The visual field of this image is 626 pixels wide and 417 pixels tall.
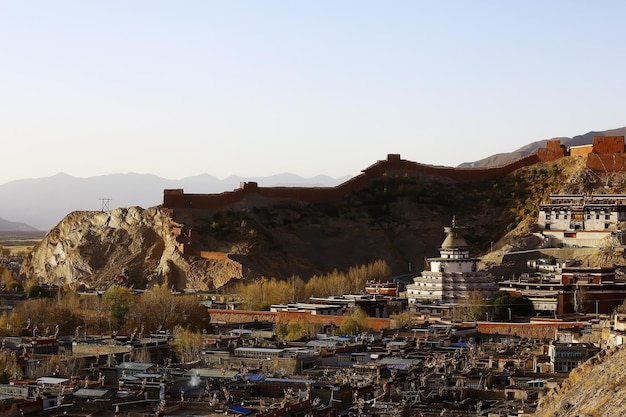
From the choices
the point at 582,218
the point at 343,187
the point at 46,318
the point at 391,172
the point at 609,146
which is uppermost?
the point at 609,146

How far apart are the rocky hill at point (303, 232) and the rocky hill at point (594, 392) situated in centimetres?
6401

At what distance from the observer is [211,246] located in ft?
335

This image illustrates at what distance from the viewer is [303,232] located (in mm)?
108688

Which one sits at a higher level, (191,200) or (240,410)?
(191,200)

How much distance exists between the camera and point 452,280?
8200cm

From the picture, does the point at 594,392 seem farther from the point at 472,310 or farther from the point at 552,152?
the point at 552,152

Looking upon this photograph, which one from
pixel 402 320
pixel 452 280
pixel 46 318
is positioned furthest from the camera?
pixel 452 280

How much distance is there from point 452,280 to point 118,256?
31.0 m

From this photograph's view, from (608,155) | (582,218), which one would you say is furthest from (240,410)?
(608,155)

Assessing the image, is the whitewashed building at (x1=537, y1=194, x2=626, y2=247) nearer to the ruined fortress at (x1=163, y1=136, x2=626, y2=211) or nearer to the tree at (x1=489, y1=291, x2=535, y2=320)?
the ruined fortress at (x1=163, y1=136, x2=626, y2=211)

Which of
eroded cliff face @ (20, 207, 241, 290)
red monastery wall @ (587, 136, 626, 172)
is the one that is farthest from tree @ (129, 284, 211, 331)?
red monastery wall @ (587, 136, 626, 172)

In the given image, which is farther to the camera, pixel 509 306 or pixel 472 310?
pixel 509 306

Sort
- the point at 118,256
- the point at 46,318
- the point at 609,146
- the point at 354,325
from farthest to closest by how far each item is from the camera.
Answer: the point at 609,146 < the point at 118,256 < the point at 46,318 < the point at 354,325

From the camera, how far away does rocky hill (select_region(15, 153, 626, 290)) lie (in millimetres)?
100562
